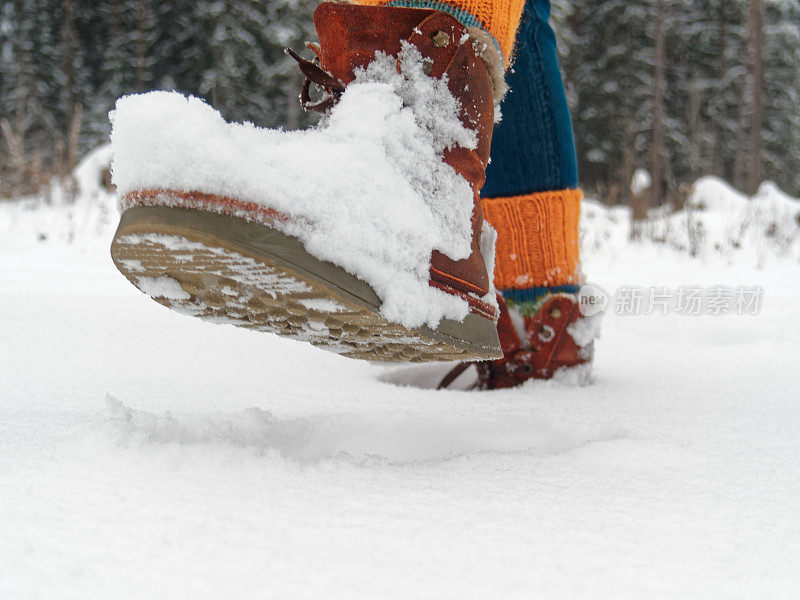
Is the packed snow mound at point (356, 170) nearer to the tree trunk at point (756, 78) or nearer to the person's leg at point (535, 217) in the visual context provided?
the person's leg at point (535, 217)

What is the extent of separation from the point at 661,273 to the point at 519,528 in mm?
3117

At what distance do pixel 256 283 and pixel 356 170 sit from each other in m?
0.17

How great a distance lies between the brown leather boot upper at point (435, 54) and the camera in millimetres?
794

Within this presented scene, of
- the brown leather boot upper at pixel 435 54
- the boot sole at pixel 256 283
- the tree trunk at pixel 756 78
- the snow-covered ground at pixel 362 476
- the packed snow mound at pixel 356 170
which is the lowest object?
the snow-covered ground at pixel 362 476

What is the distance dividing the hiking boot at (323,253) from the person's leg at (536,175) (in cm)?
30

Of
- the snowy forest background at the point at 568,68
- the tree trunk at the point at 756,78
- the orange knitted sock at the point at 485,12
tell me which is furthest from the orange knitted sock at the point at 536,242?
the snowy forest background at the point at 568,68

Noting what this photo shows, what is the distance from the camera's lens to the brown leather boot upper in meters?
0.79

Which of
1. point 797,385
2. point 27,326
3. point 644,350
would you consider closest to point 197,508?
point 27,326

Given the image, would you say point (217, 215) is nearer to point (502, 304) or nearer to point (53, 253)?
point (502, 304)

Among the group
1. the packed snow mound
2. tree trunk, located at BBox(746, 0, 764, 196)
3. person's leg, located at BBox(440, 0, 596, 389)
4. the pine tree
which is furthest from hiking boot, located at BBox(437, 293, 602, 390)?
the pine tree
